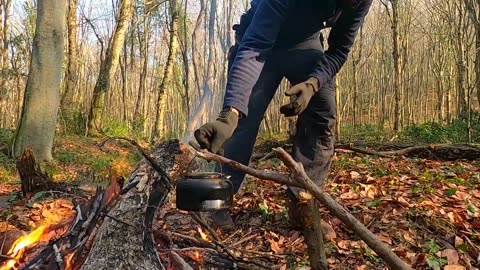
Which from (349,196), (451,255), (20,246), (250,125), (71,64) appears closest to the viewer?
(20,246)

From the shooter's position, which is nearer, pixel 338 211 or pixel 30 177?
pixel 338 211

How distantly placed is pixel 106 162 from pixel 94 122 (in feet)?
15.6

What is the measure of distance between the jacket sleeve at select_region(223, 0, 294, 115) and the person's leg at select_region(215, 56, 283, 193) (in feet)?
2.65

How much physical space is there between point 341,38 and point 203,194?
1488 millimetres

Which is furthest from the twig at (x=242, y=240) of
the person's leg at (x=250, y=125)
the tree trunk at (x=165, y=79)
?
the tree trunk at (x=165, y=79)

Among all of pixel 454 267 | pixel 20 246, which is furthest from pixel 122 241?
pixel 454 267

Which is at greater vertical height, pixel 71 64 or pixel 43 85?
pixel 71 64

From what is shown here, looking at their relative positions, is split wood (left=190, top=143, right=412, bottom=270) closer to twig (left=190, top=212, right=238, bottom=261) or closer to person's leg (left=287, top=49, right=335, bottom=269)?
twig (left=190, top=212, right=238, bottom=261)

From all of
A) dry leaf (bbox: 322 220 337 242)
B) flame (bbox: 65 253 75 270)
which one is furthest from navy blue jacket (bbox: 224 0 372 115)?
flame (bbox: 65 253 75 270)

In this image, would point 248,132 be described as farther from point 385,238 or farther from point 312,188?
point 312,188

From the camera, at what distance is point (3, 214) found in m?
3.14

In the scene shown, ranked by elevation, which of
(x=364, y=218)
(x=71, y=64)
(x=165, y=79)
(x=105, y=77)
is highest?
(x=71, y=64)

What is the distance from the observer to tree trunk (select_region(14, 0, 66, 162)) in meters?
6.30

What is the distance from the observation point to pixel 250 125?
2.86 m
